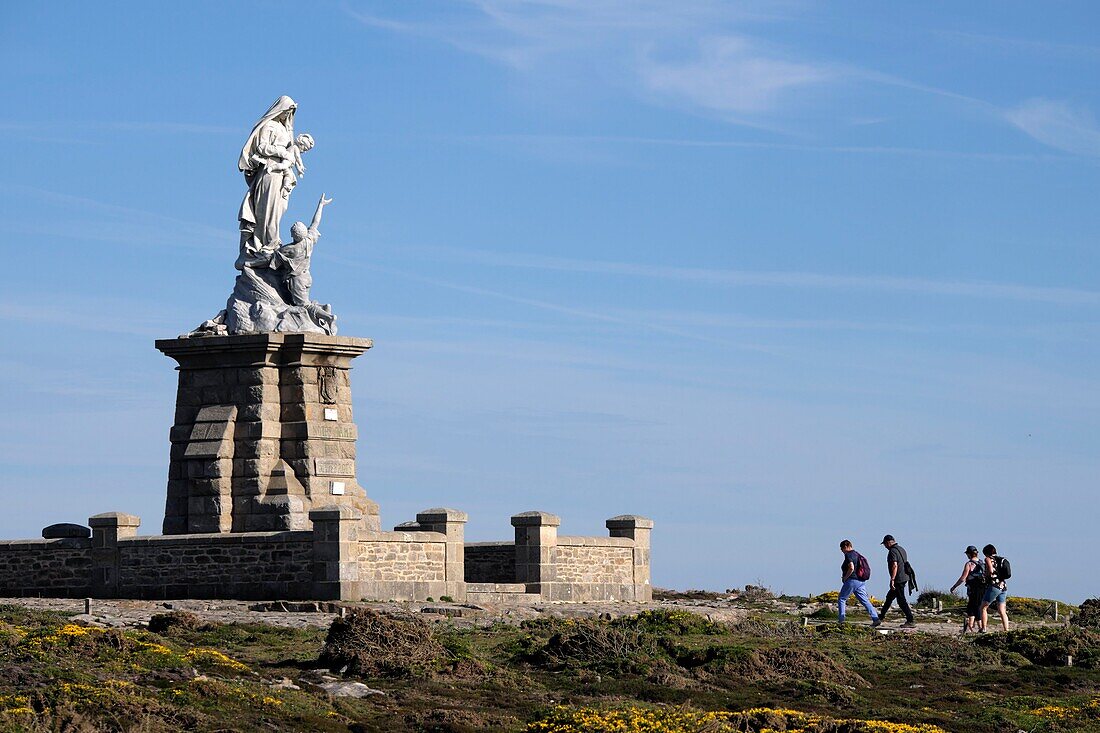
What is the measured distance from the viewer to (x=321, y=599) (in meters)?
29.9

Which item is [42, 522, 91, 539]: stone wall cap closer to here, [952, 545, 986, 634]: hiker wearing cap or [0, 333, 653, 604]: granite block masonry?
[0, 333, 653, 604]: granite block masonry

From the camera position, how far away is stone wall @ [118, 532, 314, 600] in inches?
1197

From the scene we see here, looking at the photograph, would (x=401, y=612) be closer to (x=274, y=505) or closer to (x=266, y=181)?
(x=274, y=505)

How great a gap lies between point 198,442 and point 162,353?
1879 millimetres

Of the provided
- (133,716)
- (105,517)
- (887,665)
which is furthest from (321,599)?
(133,716)

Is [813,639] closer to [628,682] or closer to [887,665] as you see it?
[887,665]

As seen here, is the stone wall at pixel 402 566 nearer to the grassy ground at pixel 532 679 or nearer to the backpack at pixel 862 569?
the grassy ground at pixel 532 679

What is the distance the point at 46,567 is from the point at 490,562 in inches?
303

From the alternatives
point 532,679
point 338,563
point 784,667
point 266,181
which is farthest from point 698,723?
point 266,181

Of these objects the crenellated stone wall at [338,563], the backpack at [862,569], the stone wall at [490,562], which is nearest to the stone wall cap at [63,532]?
the crenellated stone wall at [338,563]

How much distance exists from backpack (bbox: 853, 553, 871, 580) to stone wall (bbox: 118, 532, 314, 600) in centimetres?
829

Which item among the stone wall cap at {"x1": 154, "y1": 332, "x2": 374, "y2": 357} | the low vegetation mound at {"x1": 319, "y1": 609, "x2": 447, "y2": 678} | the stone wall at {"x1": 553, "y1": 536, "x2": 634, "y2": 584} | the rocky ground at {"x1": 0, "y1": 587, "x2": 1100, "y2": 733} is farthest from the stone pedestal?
the low vegetation mound at {"x1": 319, "y1": 609, "x2": 447, "y2": 678}

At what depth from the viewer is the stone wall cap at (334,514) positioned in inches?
1174

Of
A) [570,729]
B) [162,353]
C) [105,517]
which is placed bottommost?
[570,729]
